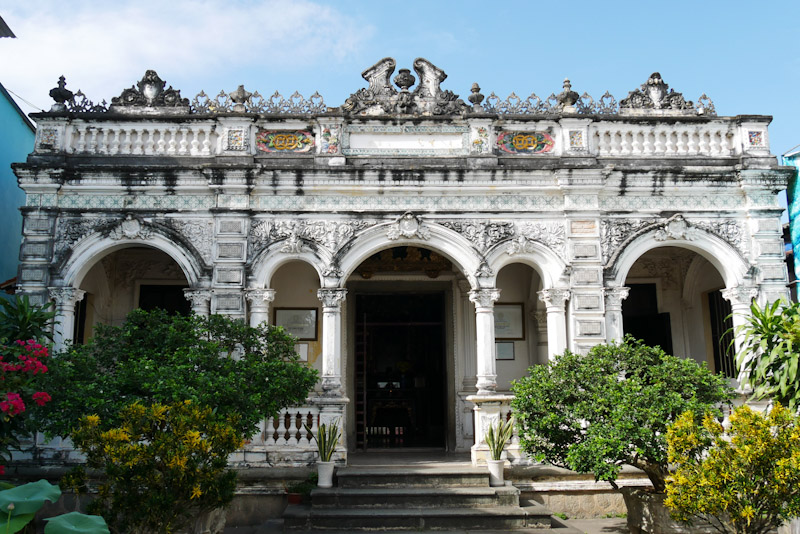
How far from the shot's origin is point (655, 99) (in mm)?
10547

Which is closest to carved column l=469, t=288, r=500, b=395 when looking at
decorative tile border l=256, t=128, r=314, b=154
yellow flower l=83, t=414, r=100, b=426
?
decorative tile border l=256, t=128, r=314, b=154

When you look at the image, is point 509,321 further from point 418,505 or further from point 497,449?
point 418,505

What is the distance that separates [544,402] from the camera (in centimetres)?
767

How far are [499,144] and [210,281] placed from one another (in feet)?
15.2

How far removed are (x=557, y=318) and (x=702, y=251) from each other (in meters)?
2.38

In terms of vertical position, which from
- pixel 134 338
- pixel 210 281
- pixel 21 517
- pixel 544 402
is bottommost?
pixel 21 517

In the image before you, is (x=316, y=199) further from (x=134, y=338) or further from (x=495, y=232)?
(x=134, y=338)

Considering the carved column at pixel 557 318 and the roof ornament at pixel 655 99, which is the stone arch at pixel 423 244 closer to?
the carved column at pixel 557 318

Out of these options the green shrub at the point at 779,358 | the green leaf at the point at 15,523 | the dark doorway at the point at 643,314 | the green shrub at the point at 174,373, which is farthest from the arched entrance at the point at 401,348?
the green leaf at the point at 15,523

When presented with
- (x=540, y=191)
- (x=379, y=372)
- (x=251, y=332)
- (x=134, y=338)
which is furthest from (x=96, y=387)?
(x=379, y=372)

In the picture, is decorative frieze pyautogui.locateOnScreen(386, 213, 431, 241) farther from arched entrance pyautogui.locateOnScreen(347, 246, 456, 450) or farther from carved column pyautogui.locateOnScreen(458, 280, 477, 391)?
carved column pyautogui.locateOnScreen(458, 280, 477, 391)

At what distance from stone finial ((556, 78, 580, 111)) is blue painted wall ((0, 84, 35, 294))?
29.7ft

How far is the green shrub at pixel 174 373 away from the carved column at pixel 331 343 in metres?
1.30

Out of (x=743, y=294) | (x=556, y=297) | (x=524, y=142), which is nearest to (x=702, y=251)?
(x=743, y=294)
